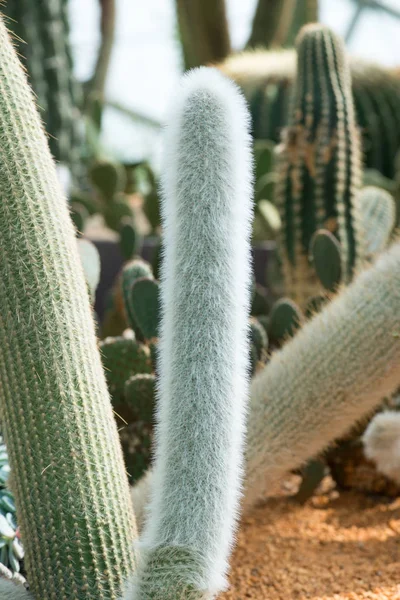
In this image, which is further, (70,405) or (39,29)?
(39,29)

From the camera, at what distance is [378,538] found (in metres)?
1.34

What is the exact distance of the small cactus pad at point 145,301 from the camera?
140 centimetres

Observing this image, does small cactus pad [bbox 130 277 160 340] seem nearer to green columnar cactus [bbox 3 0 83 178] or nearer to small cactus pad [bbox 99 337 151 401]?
small cactus pad [bbox 99 337 151 401]

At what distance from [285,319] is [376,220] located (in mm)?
581

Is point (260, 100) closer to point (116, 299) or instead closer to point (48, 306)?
point (116, 299)

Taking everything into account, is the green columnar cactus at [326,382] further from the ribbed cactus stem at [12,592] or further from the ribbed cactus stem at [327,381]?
the ribbed cactus stem at [12,592]

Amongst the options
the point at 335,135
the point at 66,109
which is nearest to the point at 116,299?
the point at 335,135

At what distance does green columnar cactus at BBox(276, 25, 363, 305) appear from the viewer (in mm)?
1977

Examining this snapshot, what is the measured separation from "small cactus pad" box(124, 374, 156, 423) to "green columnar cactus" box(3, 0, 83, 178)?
2.10m

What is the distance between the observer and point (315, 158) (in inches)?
79.0

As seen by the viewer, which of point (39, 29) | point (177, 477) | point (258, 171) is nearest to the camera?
point (177, 477)

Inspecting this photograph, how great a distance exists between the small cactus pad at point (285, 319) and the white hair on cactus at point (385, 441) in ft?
0.98

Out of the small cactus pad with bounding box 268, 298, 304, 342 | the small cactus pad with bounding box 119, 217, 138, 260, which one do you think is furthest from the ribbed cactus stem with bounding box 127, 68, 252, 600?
the small cactus pad with bounding box 119, 217, 138, 260

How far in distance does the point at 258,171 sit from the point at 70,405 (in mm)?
2150
